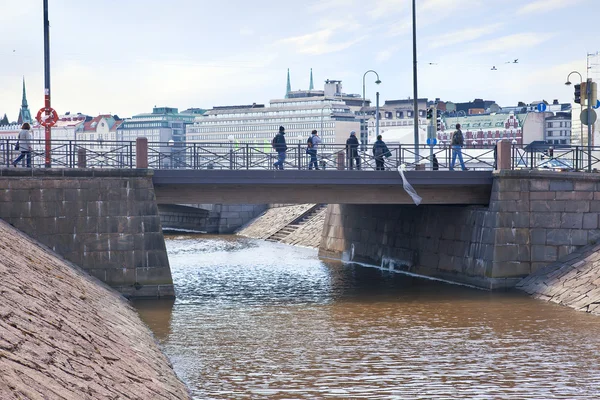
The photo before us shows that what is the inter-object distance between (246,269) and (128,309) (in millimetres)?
14244

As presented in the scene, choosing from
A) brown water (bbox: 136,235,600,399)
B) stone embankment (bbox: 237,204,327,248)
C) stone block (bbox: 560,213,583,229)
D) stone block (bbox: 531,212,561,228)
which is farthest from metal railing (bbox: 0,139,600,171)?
stone embankment (bbox: 237,204,327,248)

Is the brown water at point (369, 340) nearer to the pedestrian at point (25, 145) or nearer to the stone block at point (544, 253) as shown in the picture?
the stone block at point (544, 253)

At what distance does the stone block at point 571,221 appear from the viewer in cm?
3150

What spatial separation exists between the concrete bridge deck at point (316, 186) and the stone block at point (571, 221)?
2653 mm

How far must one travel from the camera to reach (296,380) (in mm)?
17703

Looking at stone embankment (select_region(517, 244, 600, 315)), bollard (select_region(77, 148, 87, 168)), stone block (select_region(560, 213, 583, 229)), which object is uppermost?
bollard (select_region(77, 148, 87, 168))

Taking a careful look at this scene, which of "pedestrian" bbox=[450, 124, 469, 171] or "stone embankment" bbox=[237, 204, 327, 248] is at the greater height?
"pedestrian" bbox=[450, 124, 469, 171]

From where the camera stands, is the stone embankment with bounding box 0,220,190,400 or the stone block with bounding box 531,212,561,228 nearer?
the stone embankment with bounding box 0,220,190,400

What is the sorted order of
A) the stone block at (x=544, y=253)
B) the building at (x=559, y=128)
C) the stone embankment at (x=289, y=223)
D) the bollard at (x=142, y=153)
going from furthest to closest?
the building at (x=559, y=128) < the stone embankment at (x=289, y=223) < the stone block at (x=544, y=253) < the bollard at (x=142, y=153)

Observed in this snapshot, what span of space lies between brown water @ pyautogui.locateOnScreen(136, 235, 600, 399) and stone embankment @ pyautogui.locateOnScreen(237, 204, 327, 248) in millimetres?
16888

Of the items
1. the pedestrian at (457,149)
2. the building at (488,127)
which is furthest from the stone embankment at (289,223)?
the building at (488,127)

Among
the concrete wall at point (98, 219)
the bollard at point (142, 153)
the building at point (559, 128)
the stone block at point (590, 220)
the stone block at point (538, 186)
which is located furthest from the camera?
the building at point (559, 128)

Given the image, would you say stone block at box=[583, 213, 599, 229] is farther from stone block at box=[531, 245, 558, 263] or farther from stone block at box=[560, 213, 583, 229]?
stone block at box=[531, 245, 558, 263]

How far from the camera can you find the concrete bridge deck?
100 ft
